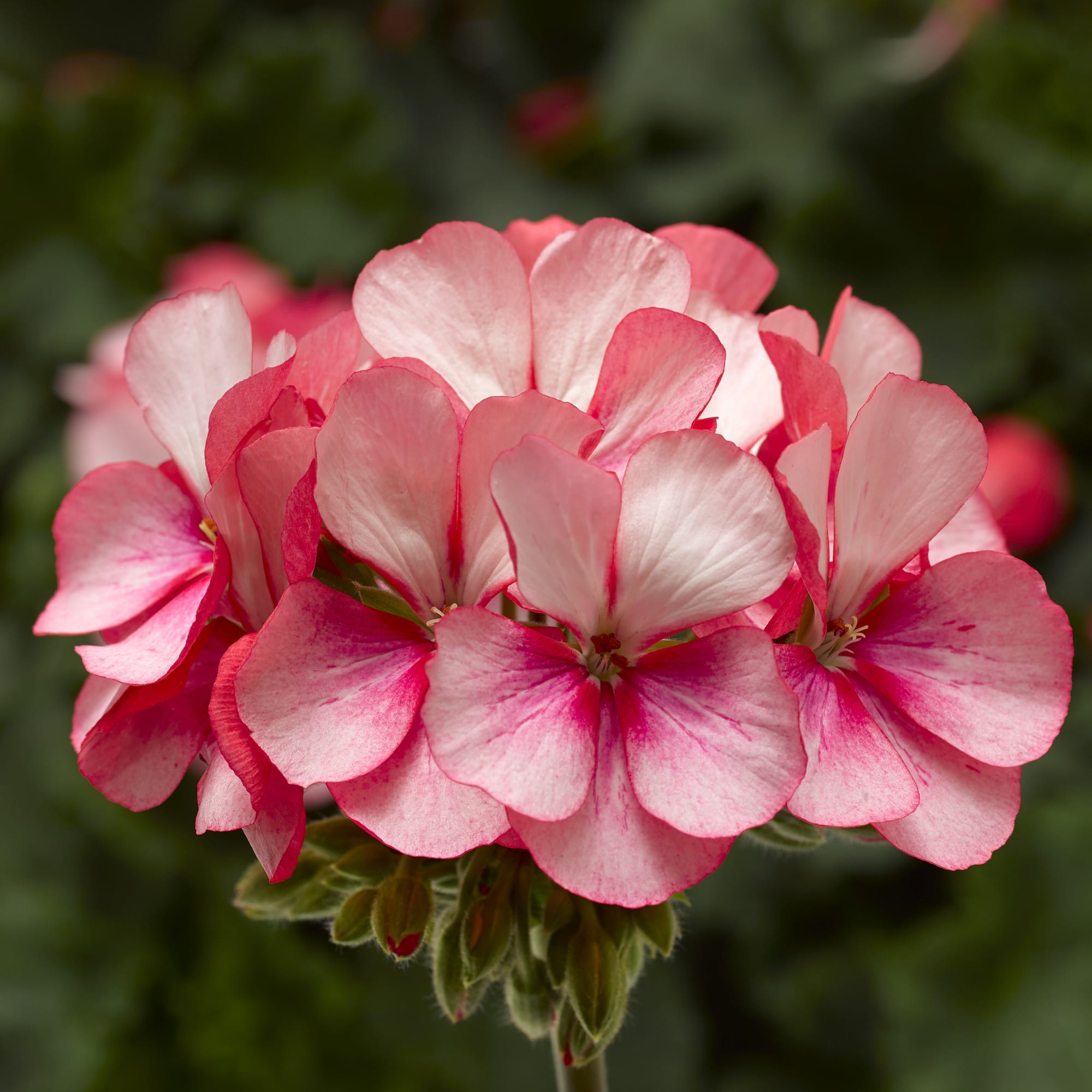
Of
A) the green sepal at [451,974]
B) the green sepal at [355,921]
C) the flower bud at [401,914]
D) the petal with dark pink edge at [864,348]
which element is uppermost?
the petal with dark pink edge at [864,348]

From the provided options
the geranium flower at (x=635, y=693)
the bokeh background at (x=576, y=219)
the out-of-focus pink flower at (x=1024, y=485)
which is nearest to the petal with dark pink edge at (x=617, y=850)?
the geranium flower at (x=635, y=693)

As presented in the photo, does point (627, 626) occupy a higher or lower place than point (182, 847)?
higher

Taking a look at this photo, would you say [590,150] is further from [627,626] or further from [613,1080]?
[627,626]

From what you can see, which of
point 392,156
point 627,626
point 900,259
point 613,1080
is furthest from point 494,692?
point 392,156

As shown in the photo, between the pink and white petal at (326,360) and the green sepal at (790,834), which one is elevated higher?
the pink and white petal at (326,360)

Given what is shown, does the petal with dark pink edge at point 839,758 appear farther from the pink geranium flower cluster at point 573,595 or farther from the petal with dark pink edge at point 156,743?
the petal with dark pink edge at point 156,743

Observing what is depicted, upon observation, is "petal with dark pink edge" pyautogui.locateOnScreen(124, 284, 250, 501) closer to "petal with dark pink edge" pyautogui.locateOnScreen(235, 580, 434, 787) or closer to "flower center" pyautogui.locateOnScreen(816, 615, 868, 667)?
"petal with dark pink edge" pyautogui.locateOnScreen(235, 580, 434, 787)

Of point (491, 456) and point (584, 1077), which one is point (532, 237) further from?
point (584, 1077)
